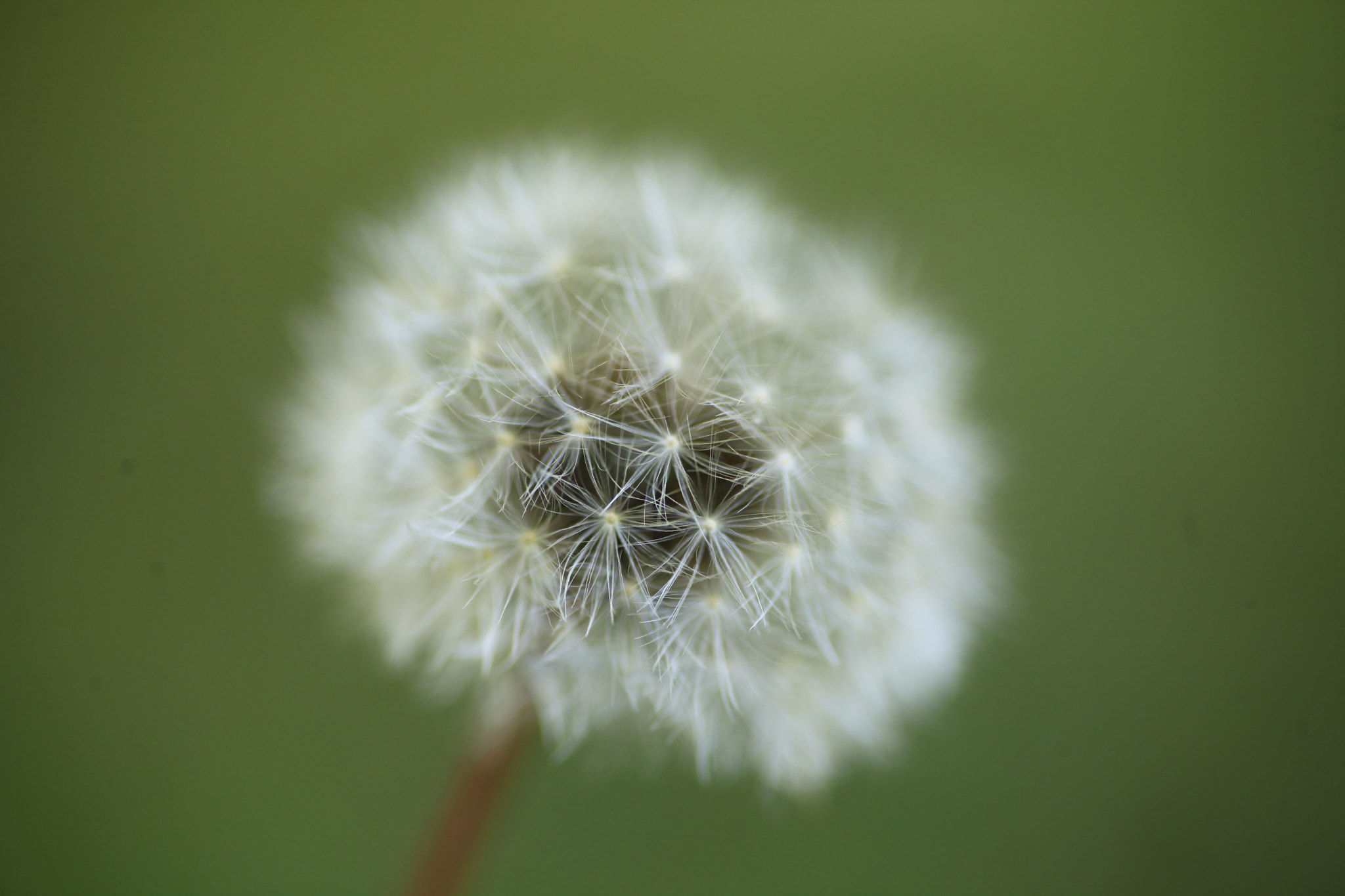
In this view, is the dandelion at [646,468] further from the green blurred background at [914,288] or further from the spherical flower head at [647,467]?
the green blurred background at [914,288]

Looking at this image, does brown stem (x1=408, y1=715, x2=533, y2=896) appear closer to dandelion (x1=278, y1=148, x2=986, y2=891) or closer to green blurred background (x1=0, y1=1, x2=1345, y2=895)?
dandelion (x1=278, y1=148, x2=986, y2=891)

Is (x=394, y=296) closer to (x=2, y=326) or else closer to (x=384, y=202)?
(x=384, y=202)

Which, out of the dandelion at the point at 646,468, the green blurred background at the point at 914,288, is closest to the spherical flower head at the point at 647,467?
the dandelion at the point at 646,468

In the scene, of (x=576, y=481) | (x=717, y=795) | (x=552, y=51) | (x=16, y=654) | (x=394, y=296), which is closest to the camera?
(x=576, y=481)

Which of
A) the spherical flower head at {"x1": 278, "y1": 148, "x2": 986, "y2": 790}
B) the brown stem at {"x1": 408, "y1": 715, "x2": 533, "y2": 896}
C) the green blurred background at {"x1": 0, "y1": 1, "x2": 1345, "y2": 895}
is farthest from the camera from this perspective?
the green blurred background at {"x1": 0, "y1": 1, "x2": 1345, "y2": 895}

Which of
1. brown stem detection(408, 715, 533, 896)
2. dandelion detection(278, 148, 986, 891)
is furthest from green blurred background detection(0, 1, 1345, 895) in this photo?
dandelion detection(278, 148, 986, 891)

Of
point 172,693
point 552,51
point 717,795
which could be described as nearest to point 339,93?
point 552,51

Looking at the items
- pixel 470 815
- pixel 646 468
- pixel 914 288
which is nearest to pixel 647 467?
pixel 646 468
